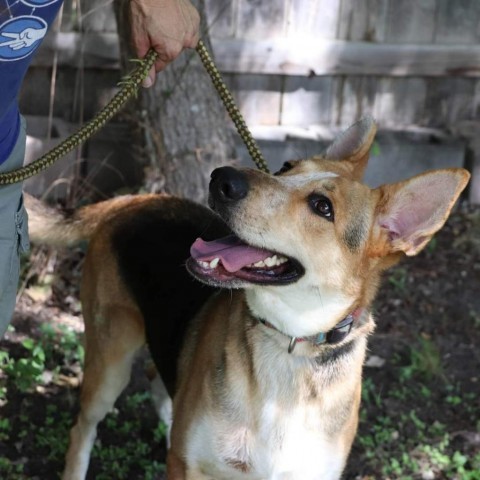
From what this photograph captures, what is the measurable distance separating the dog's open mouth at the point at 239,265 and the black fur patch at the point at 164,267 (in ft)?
2.17

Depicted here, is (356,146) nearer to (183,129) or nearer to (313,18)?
(183,129)

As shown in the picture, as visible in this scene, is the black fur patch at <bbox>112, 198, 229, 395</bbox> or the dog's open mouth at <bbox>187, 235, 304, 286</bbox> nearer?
the dog's open mouth at <bbox>187, 235, 304, 286</bbox>

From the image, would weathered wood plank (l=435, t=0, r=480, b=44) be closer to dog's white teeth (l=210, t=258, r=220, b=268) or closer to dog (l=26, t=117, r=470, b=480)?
dog (l=26, t=117, r=470, b=480)

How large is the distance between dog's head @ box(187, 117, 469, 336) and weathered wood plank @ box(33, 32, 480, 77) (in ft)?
10.8

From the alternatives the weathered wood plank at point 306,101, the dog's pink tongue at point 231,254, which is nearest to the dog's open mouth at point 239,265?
the dog's pink tongue at point 231,254

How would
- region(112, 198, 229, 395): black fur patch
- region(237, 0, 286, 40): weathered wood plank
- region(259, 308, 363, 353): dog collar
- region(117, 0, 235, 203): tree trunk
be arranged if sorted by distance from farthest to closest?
1. region(237, 0, 286, 40): weathered wood plank
2. region(117, 0, 235, 203): tree trunk
3. region(112, 198, 229, 395): black fur patch
4. region(259, 308, 363, 353): dog collar

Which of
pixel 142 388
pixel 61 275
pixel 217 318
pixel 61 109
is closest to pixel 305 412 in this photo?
pixel 217 318

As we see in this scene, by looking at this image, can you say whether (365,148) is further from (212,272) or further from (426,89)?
(426,89)

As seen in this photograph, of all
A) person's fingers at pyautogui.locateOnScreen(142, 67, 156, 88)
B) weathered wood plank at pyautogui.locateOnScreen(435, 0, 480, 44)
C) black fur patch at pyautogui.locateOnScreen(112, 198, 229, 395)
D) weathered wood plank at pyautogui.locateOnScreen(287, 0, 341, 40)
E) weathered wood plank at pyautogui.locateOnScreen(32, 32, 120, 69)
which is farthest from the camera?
weathered wood plank at pyautogui.locateOnScreen(435, 0, 480, 44)

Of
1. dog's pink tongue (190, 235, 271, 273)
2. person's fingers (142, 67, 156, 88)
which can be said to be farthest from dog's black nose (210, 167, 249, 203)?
person's fingers (142, 67, 156, 88)

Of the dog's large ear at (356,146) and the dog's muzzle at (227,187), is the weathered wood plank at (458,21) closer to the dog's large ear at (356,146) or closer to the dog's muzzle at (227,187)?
the dog's large ear at (356,146)

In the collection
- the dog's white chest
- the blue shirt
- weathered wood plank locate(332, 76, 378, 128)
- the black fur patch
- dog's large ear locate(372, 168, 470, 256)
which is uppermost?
the blue shirt

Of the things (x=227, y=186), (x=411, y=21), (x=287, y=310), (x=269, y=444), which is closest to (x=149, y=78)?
(x=227, y=186)

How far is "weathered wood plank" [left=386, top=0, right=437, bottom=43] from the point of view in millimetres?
7148
